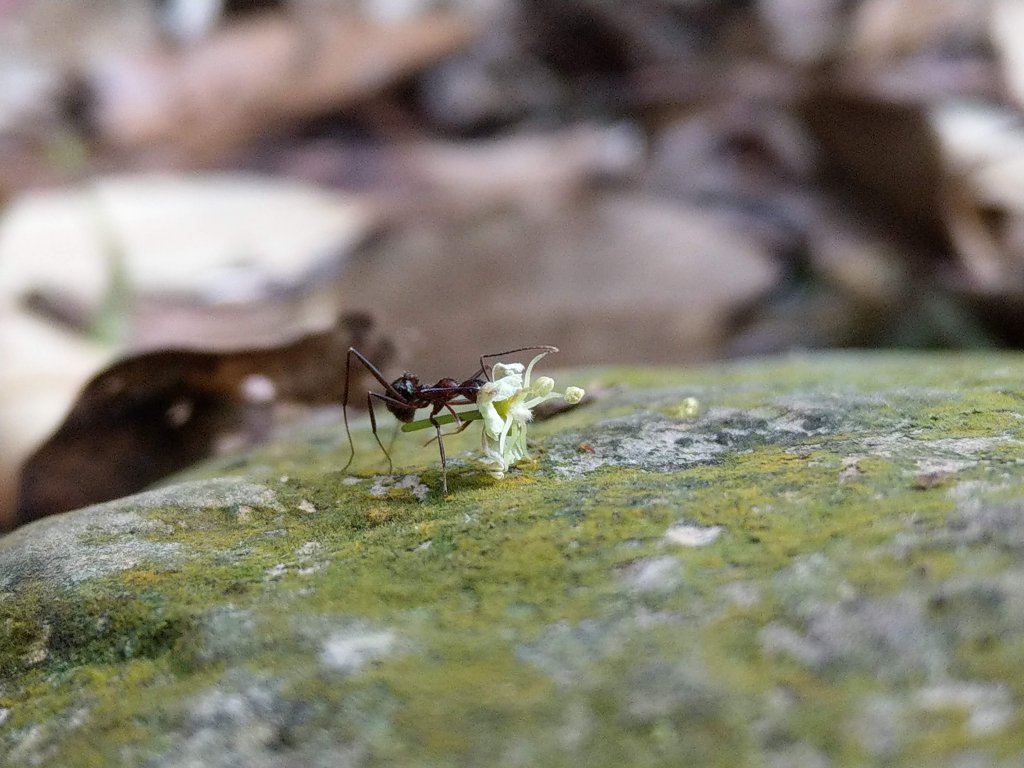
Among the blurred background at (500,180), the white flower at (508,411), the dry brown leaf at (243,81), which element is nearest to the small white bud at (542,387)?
the white flower at (508,411)

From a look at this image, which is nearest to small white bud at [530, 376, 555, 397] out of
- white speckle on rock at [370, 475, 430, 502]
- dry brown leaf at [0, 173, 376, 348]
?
white speckle on rock at [370, 475, 430, 502]

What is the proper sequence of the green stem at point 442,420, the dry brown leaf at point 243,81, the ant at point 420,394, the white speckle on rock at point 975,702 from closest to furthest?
1. the white speckle on rock at point 975,702
2. the green stem at point 442,420
3. the ant at point 420,394
4. the dry brown leaf at point 243,81

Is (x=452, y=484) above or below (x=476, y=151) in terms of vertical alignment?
below

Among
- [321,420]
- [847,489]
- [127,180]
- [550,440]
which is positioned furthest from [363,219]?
[847,489]

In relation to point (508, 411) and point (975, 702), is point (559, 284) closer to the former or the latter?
point (508, 411)

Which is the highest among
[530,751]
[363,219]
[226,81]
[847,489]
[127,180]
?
[226,81]

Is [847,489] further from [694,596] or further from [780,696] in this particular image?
[780,696]

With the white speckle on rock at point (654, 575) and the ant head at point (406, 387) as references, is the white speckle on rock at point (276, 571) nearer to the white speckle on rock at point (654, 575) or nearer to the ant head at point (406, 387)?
the white speckle on rock at point (654, 575)

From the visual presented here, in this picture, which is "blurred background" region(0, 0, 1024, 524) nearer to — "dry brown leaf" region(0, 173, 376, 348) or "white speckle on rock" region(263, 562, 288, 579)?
"dry brown leaf" region(0, 173, 376, 348)
